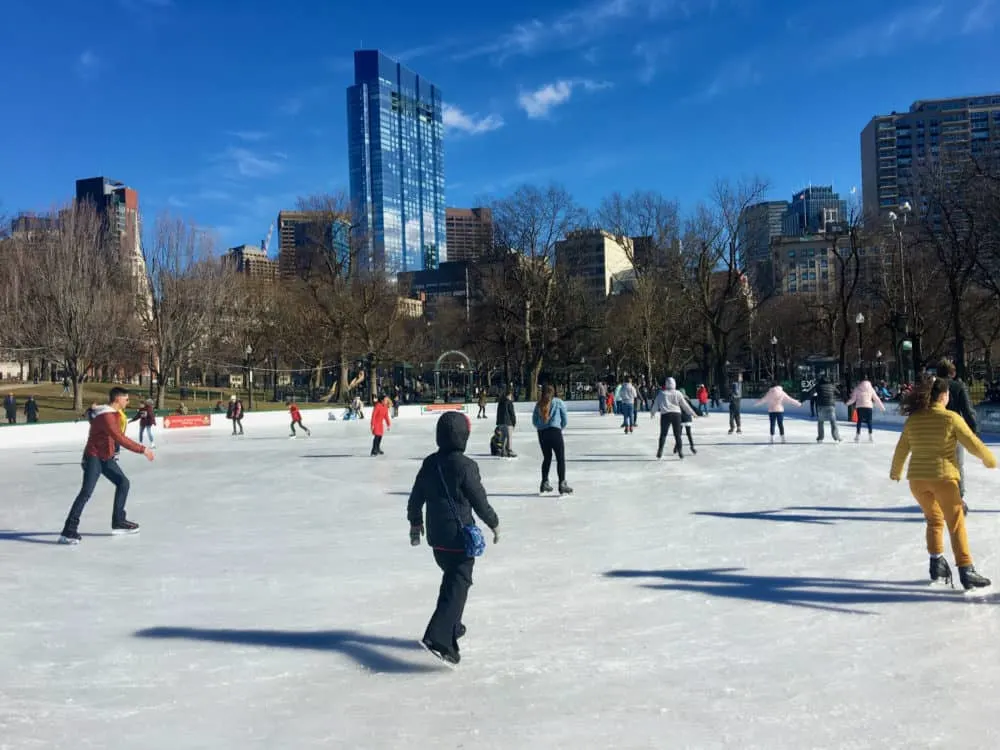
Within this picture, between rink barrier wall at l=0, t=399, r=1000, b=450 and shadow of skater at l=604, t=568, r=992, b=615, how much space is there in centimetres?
1427

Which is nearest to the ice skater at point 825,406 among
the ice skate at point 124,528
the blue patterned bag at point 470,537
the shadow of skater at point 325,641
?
the ice skate at point 124,528

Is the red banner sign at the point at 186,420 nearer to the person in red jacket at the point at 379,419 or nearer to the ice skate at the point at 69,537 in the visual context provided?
the person in red jacket at the point at 379,419

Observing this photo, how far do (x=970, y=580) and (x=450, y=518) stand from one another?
3702mm

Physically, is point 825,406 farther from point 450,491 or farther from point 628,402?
point 450,491

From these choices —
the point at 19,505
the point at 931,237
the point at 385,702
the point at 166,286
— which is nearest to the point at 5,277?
the point at 166,286

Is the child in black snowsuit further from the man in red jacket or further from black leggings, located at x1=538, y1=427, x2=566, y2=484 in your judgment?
black leggings, located at x1=538, y1=427, x2=566, y2=484

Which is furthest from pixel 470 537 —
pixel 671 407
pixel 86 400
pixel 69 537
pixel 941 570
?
pixel 86 400

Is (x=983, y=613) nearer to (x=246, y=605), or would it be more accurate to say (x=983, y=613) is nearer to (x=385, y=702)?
(x=385, y=702)

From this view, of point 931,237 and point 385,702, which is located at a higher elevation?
point 931,237

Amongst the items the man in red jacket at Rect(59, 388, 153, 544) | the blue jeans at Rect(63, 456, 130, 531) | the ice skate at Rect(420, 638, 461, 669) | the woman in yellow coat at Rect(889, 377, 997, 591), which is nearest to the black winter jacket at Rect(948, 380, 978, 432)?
the woman in yellow coat at Rect(889, 377, 997, 591)

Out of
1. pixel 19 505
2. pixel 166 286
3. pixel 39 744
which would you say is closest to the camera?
pixel 39 744

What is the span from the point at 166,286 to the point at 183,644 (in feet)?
137

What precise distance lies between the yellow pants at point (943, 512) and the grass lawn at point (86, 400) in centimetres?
3405

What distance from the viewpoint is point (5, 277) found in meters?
44.4
